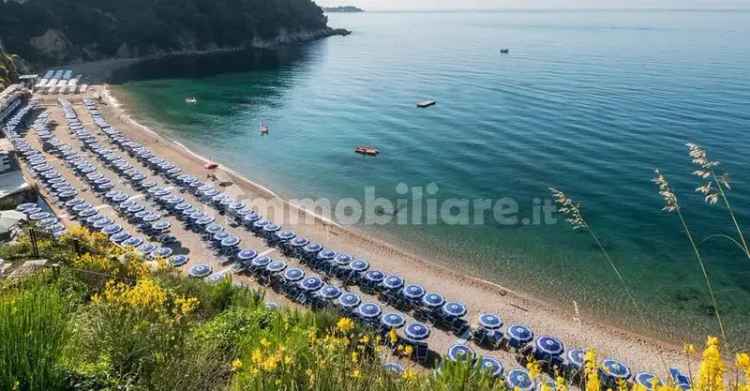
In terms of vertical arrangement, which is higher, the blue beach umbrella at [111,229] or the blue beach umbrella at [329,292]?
the blue beach umbrella at [111,229]

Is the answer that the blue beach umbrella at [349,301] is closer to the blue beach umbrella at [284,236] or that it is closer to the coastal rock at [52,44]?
the blue beach umbrella at [284,236]

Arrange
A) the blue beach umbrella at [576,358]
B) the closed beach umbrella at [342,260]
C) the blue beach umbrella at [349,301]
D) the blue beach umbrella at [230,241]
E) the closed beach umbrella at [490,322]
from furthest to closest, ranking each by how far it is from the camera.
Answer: the blue beach umbrella at [230,241] < the closed beach umbrella at [342,260] < the blue beach umbrella at [349,301] < the closed beach umbrella at [490,322] < the blue beach umbrella at [576,358]

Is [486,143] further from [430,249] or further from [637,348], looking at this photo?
[637,348]

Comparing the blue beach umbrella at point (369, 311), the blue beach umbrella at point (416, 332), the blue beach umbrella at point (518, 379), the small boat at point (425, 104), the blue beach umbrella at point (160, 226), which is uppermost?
the small boat at point (425, 104)

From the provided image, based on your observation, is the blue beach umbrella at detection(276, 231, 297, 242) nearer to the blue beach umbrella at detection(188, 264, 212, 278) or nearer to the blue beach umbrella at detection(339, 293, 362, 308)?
the blue beach umbrella at detection(188, 264, 212, 278)

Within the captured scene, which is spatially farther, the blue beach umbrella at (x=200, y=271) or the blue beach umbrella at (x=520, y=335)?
the blue beach umbrella at (x=200, y=271)

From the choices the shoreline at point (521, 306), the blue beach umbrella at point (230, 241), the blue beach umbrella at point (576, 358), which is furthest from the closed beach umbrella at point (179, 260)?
the blue beach umbrella at point (576, 358)

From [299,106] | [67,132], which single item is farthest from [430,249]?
[299,106]
